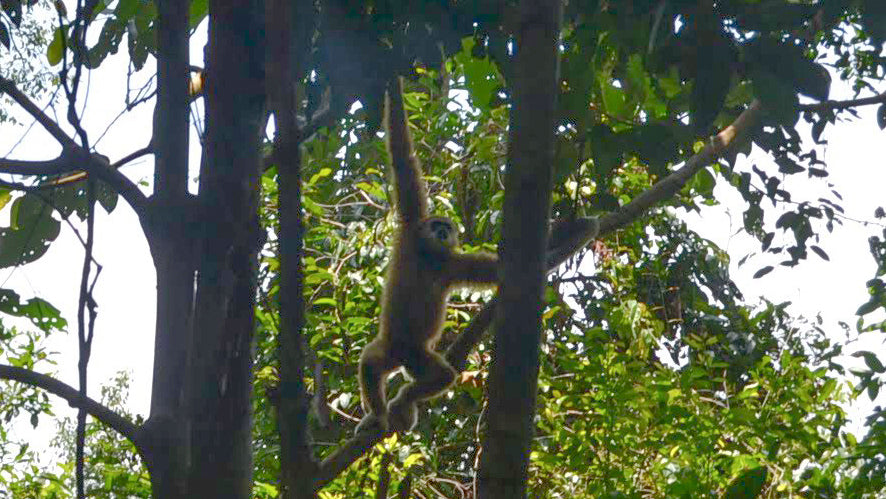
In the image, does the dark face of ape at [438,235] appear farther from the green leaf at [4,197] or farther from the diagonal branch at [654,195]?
the green leaf at [4,197]

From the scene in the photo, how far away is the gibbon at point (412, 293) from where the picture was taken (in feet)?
19.2

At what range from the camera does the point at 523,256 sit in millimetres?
1777

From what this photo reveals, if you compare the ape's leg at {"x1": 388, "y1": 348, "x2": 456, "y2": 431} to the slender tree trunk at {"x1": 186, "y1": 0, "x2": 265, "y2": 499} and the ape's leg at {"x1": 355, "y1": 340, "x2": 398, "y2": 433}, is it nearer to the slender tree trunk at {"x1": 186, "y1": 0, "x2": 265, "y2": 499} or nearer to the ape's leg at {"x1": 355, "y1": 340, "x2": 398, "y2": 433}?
the ape's leg at {"x1": 355, "y1": 340, "x2": 398, "y2": 433}

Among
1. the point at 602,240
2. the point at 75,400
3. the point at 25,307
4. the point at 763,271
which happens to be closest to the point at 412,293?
the point at 602,240

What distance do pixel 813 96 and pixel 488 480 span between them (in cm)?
100

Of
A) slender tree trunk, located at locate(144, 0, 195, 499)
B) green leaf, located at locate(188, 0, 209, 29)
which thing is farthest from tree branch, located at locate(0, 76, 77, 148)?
green leaf, located at locate(188, 0, 209, 29)

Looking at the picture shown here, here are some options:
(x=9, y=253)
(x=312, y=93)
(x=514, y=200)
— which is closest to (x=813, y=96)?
(x=514, y=200)

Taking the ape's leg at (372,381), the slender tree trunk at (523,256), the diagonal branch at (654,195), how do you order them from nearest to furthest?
the slender tree trunk at (523,256) < the diagonal branch at (654,195) < the ape's leg at (372,381)

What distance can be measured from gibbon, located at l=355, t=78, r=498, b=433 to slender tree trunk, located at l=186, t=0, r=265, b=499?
2.91 m

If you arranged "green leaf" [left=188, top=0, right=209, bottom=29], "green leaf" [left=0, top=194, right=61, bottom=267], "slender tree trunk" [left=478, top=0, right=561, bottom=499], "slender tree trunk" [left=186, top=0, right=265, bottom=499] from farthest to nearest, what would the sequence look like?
1. "green leaf" [left=188, top=0, right=209, bottom=29]
2. "green leaf" [left=0, top=194, right=61, bottom=267]
3. "slender tree trunk" [left=186, top=0, right=265, bottom=499]
4. "slender tree trunk" [left=478, top=0, right=561, bottom=499]

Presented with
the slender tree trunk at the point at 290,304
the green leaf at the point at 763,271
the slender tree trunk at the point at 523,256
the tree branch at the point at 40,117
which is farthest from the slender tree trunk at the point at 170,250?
the green leaf at the point at 763,271

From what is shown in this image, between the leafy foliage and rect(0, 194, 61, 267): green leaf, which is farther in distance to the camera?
rect(0, 194, 61, 267): green leaf

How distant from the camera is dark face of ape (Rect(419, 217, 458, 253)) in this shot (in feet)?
20.0

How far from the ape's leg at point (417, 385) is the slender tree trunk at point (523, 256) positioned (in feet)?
13.2
